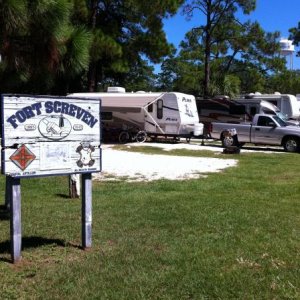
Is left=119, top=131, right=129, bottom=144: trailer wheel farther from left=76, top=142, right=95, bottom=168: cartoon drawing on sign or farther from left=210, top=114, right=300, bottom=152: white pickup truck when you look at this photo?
left=76, top=142, right=95, bottom=168: cartoon drawing on sign

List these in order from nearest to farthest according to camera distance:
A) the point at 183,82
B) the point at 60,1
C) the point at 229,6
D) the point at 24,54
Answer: the point at 60,1 < the point at 24,54 < the point at 229,6 < the point at 183,82

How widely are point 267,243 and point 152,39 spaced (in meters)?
27.0

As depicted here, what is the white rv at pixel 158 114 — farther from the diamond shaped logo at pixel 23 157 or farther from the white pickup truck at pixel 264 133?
the diamond shaped logo at pixel 23 157

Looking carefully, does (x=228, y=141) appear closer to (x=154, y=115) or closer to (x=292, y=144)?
(x=292, y=144)

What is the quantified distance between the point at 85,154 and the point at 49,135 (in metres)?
0.48

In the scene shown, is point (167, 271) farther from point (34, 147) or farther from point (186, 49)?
point (186, 49)

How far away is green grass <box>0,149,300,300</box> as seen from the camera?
4.59 meters

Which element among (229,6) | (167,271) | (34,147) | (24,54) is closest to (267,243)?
(167,271)

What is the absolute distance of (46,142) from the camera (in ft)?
18.0

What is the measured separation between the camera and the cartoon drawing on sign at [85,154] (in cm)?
574

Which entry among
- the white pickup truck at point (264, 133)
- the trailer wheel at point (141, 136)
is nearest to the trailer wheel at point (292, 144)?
the white pickup truck at point (264, 133)

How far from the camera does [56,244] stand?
237 inches

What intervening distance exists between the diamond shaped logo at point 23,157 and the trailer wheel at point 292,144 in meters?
18.1

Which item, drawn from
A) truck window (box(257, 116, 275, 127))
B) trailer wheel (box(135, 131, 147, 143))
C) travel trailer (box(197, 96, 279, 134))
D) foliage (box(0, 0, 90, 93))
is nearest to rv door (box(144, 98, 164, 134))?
trailer wheel (box(135, 131, 147, 143))
